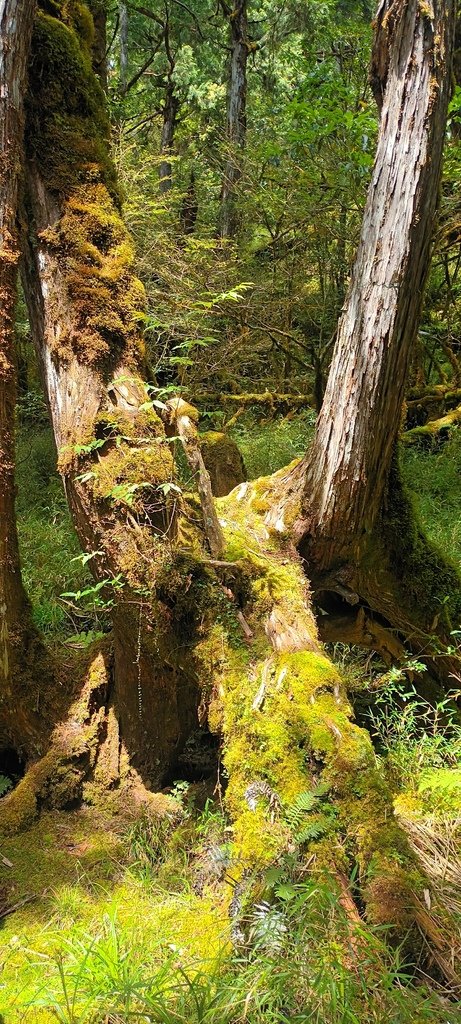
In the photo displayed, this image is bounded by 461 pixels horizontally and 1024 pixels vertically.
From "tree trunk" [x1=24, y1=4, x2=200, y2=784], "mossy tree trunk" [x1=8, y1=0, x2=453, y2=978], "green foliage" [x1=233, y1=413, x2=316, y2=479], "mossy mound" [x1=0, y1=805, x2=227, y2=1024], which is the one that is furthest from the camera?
"green foliage" [x1=233, y1=413, x2=316, y2=479]

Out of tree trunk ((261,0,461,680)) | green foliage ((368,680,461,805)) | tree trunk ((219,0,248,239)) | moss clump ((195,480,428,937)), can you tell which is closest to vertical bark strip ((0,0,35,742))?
moss clump ((195,480,428,937))

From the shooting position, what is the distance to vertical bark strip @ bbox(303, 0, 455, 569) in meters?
2.56

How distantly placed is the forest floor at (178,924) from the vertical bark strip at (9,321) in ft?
1.50

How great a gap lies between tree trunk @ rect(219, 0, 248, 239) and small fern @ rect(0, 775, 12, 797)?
337 inches

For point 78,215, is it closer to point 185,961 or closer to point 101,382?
point 101,382

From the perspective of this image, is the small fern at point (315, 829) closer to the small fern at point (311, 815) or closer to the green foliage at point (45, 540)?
the small fern at point (311, 815)

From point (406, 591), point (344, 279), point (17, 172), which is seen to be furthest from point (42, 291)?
point (344, 279)

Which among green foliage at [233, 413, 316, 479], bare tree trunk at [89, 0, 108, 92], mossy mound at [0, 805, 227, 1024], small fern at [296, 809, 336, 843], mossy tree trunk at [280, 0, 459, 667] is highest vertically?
bare tree trunk at [89, 0, 108, 92]

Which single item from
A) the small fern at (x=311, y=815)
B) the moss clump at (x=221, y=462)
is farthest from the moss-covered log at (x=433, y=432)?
the small fern at (x=311, y=815)

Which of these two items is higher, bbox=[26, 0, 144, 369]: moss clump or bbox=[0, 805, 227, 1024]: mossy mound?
bbox=[26, 0, 144, 369]: moss clump

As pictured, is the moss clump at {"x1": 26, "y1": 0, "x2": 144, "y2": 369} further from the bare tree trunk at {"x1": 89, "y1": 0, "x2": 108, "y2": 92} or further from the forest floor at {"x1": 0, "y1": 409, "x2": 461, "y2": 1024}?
the bare tree trunk at {"x1": 89, "y1": 0, "x2": 108, "y2": 92}

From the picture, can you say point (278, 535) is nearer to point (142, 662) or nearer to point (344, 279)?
point (142, 662)

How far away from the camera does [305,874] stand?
6.52 ft

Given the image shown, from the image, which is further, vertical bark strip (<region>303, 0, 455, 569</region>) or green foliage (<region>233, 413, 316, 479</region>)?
green foliage (<region>233, 413, 316, 479</region>)
